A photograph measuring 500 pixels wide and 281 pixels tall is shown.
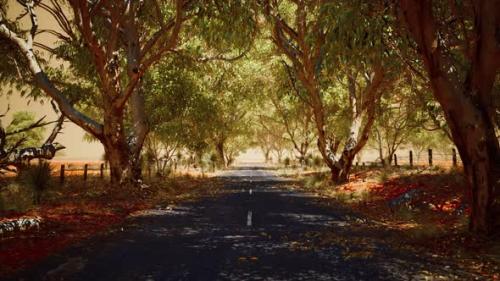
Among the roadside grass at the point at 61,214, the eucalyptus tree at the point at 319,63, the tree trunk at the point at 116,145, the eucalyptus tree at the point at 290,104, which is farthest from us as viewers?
the eucalyptus tree at the point at 290,104

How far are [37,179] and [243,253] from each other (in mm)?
10652

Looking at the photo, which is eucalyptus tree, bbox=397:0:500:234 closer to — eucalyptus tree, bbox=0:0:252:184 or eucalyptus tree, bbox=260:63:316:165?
eucalyptus tree, bbox=0:0:252:184

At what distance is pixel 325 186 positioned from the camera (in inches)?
969

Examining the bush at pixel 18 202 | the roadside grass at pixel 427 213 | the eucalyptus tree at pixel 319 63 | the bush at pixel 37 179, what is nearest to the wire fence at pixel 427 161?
the eucalyptus tree at pixel 319 63

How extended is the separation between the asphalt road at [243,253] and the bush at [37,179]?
16.6 feet

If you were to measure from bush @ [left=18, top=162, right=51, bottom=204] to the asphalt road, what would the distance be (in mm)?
5065

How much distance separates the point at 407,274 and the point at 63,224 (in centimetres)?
865

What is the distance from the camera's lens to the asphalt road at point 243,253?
22.8ft

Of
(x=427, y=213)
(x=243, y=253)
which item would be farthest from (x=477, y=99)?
(x=427, y=213)

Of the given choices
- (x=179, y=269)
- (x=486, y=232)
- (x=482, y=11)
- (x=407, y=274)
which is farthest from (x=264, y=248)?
(x=482, y=11)

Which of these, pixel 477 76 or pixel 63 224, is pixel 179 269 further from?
pixel 477 76

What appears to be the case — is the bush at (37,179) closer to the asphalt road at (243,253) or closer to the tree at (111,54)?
the tree at (111,54)

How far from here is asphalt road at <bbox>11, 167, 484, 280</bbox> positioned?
6953 millimetres

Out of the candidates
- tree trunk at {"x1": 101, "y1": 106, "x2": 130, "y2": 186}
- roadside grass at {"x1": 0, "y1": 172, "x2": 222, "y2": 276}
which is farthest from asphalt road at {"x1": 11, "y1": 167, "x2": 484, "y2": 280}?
tree trunk at {"x1": 101, "y1": 106, "x2": 130, "y2": 186}
